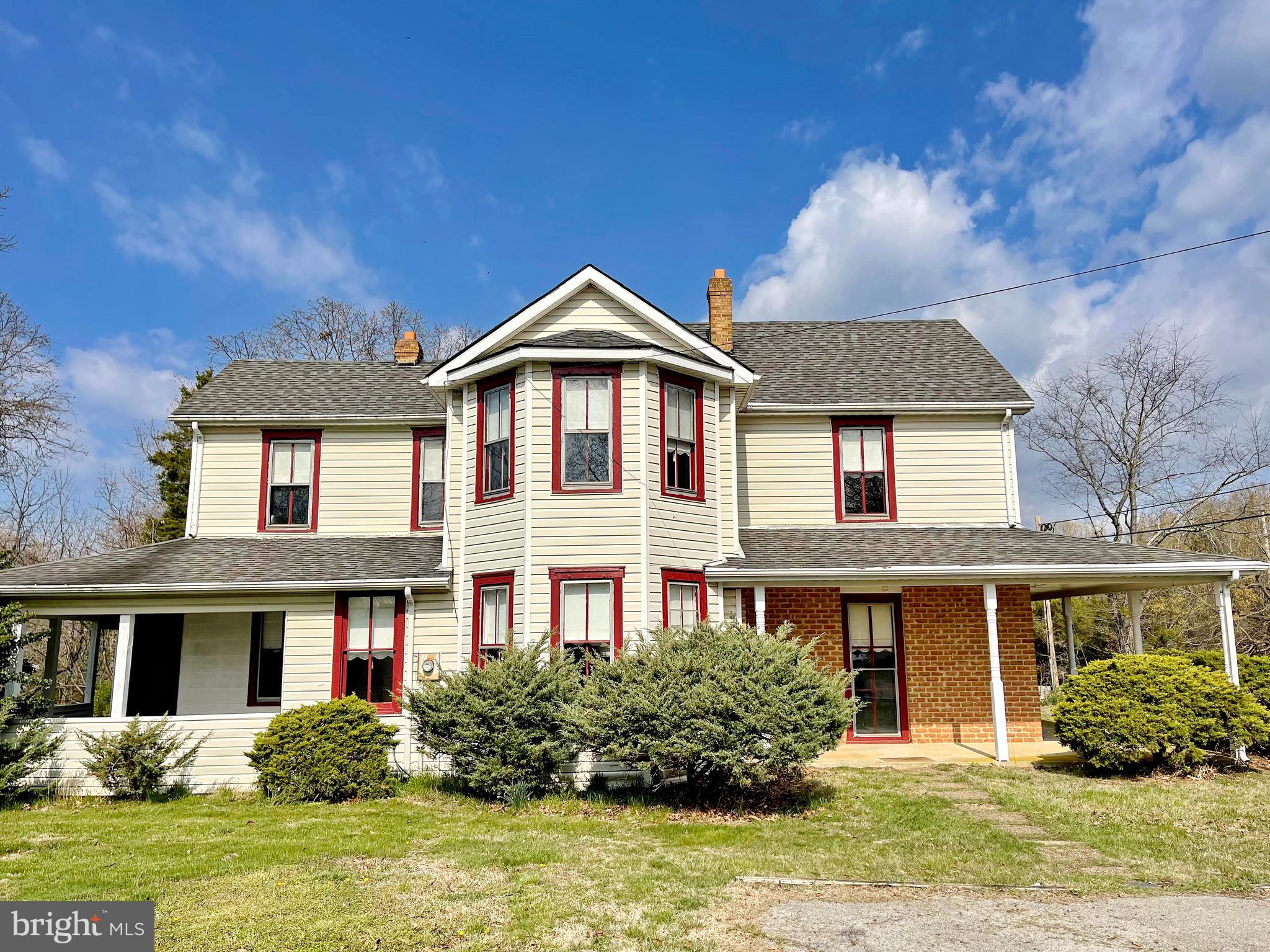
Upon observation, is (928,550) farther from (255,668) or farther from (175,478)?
(175,478)

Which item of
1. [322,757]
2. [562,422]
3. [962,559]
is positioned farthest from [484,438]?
[962,559]

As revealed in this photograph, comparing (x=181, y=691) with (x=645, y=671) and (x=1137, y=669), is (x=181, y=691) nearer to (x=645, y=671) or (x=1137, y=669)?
(x=645, y=671)

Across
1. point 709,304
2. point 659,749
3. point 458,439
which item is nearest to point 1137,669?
point 659,749

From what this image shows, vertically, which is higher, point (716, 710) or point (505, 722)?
point (716, 710)

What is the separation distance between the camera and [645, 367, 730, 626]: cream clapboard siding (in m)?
13.0

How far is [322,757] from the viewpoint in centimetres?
1180

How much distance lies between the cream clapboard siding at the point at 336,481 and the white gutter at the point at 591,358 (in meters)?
3.19

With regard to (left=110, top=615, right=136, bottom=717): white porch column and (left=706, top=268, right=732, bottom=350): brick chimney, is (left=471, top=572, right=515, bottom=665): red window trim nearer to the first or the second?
(left=110, top=615, right=136, bottom=717): white porch column

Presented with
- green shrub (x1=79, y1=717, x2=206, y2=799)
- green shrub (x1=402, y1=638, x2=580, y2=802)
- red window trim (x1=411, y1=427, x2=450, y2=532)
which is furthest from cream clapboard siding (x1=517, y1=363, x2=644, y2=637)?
green shrub (x1=79, y1=717, x2=206, y2=799)

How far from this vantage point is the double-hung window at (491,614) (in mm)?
13195

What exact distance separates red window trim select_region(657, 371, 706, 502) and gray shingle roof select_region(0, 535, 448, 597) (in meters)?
3.92

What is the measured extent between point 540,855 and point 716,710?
2746 millimetres

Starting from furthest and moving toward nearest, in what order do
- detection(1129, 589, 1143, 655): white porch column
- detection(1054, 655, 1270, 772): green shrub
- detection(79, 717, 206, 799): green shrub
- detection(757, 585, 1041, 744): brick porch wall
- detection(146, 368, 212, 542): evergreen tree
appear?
detection(146, 368, 212, 542): evergreen tree < detection(757, 585, 1041, 744): brick porch wall < detection(1129, 589, 1143, 655): white porch column < detection(1054, 655, 1270, 772): green shrub < detection(79, 717, 206, 799): green shrub

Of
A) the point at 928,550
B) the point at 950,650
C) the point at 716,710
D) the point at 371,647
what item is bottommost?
the point at 716,710
